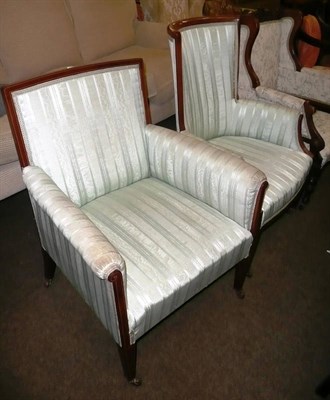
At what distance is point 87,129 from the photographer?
1106mm

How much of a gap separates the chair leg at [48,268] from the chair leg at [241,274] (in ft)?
2.57

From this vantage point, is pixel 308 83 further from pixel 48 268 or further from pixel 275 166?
pixel 48 268

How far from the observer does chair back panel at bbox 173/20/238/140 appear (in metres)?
1.38

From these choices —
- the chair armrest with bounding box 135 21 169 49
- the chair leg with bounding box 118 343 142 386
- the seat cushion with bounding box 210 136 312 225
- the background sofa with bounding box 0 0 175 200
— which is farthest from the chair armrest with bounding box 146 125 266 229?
the chair armrest with bounding box 135 21 169 49

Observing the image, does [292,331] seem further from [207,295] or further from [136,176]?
[136,176]

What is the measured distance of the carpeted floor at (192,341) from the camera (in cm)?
109

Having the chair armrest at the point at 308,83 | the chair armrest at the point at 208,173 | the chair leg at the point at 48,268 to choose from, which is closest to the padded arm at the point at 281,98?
the chair armrest at the point at 308,83

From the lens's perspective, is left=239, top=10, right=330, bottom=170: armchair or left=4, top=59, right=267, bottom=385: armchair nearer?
left=4, top=59, right=267, bottom=385: armchair

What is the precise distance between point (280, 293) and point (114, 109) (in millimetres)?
1059

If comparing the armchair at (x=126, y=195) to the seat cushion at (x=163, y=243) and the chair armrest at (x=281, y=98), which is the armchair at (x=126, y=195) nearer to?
the seat cushion at (x=163, y=243)

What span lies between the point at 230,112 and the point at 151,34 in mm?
1477

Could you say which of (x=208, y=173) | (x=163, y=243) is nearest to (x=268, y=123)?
(x=208, y=173)

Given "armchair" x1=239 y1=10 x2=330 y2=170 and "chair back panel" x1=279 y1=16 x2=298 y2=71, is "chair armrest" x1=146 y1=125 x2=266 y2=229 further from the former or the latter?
"chair back panel" x1=279 y1=16 x2=298 y2=71

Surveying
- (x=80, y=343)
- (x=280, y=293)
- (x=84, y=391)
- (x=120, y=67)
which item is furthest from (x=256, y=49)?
(x=84, y=391)
